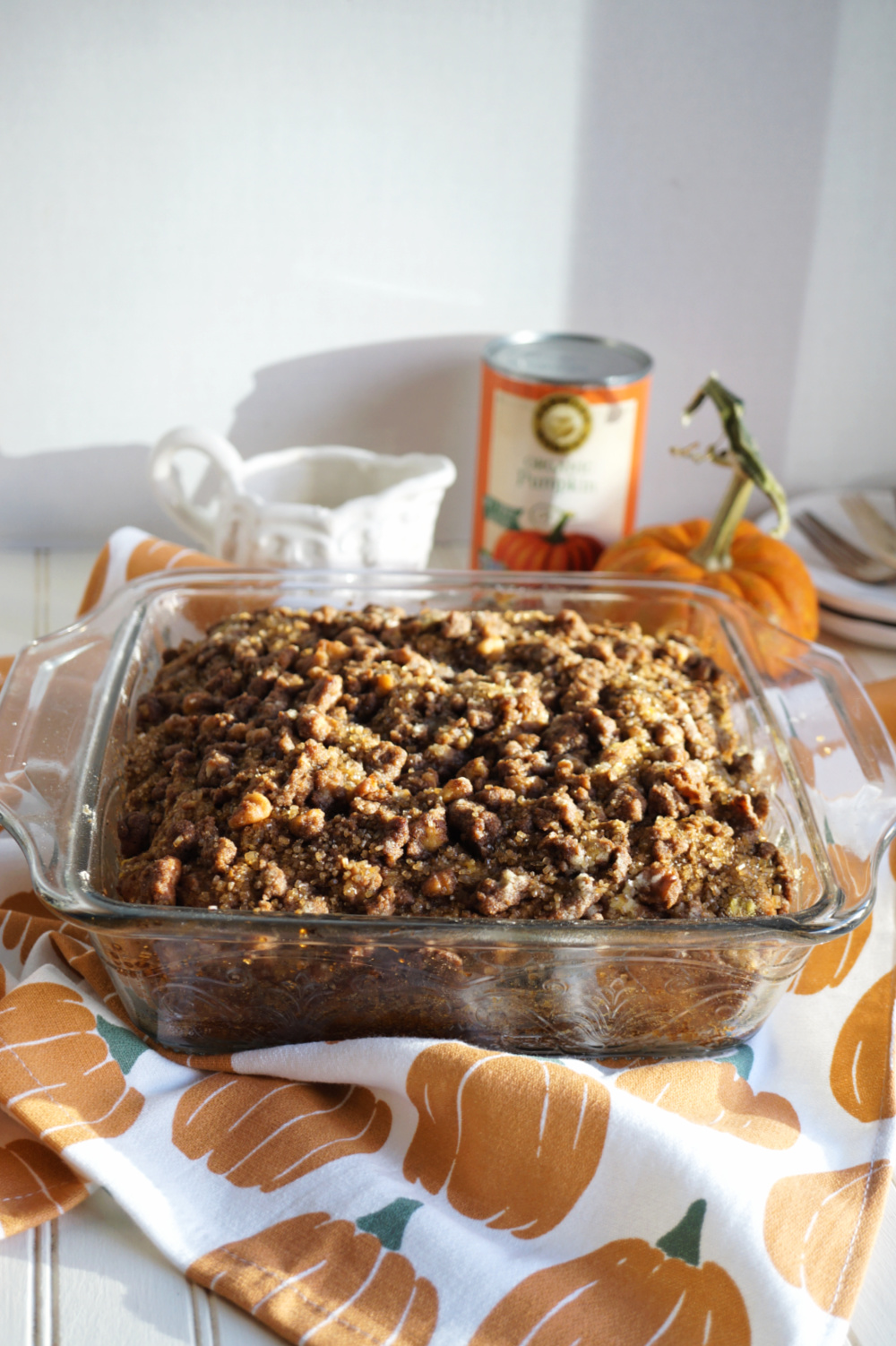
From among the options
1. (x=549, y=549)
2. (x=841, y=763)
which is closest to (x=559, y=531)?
(x=549, y=549)

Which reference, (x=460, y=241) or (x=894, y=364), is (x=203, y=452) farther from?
(x=894, y=364)

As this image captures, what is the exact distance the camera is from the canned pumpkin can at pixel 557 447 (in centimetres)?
118

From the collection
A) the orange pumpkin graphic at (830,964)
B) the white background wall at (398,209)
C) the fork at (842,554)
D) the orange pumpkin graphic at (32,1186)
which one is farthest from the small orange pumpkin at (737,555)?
the orange pumpkin graphic at (32,1186)

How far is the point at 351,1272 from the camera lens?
0.60m

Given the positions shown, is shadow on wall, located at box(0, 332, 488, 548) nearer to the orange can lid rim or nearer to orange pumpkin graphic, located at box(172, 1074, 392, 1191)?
the orange can lid rim

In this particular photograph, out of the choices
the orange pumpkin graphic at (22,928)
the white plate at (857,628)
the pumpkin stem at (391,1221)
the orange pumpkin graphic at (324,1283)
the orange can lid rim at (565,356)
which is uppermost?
the orange can lid rim at (565,356)

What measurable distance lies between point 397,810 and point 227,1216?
245 millimetres

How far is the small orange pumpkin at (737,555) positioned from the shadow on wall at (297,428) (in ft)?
0.97

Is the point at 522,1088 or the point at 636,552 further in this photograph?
the point at 636,552

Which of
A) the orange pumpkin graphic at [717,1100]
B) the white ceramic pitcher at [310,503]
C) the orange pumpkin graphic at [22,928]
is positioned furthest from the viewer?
the white ceramic pitcher at [310,503]

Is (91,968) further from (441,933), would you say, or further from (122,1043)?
(441,933)

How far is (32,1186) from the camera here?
0.64 m

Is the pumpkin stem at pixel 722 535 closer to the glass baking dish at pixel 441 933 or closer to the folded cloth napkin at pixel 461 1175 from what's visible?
the glass baking dish at pixel 441 933

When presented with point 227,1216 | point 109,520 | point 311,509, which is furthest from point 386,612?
point 109,520
